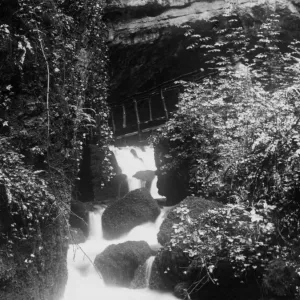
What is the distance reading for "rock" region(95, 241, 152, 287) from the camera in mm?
6949

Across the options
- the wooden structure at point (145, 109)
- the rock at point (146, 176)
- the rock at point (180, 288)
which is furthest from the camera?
the wooden structure at point (145, 109)

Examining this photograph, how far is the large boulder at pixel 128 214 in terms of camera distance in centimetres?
901

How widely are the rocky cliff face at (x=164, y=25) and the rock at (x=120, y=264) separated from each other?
26.9 feet

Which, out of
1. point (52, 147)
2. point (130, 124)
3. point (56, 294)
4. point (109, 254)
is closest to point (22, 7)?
point (52, 147)

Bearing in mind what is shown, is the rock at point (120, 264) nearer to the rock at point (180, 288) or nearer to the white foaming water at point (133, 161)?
the rock at point (180, 288)

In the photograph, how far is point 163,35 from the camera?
13.1 m

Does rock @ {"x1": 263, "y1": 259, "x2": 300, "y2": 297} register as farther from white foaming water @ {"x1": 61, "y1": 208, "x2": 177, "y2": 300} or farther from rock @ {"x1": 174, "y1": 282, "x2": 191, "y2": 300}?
white foaming water @ {"x1": 61, "y1": 208, "x2": 177, "y2": 300}

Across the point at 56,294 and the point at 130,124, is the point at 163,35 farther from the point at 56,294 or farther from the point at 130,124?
the point at 56,294

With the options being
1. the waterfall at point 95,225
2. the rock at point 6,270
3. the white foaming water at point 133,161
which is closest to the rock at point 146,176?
the white foaming water at point 133,161

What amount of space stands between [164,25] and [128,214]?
285 inches

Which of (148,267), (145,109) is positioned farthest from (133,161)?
(148,267)

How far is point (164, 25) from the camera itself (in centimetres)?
1304

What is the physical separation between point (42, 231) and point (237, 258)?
250 centimetres

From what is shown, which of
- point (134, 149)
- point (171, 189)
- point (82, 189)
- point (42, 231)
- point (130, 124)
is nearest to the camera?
point (42, 231)
